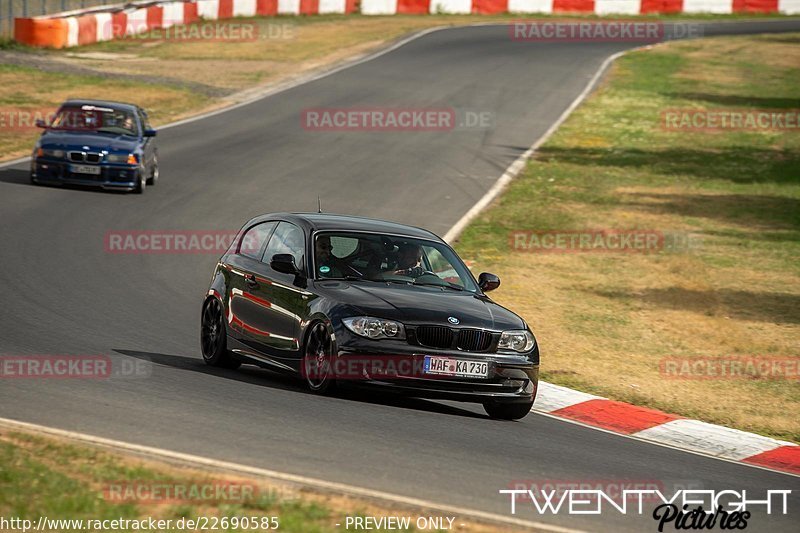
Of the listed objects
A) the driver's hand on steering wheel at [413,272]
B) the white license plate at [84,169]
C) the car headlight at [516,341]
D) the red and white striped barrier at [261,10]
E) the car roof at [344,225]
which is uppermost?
the red and white striped barrier at [261,10]

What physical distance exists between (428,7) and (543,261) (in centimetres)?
3896

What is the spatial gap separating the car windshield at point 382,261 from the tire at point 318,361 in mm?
667

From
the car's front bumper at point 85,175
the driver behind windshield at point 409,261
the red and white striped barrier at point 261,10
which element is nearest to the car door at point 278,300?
the driver behind windshield at point 409,261

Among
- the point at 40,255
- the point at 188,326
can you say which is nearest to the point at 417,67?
the point at 40,255

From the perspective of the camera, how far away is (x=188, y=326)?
14.9 m

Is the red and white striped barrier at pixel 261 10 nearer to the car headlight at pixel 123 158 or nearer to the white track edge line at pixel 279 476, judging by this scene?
the car headlight at pixel 123 158

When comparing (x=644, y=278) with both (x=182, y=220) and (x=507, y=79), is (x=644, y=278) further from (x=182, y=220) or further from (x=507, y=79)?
(x=507, y=79)

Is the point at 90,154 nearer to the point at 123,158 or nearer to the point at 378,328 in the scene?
the point at 123,158

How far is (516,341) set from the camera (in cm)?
1098

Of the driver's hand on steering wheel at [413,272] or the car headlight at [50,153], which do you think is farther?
the car headlight at [50,153]

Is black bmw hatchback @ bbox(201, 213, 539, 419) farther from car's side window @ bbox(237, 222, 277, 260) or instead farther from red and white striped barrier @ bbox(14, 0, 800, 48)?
red and white striped barrier @ bbox(14, 0, 800, 48)

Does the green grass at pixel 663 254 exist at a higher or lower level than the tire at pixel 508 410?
lower

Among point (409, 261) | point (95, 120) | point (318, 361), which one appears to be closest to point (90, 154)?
point (95, 120)

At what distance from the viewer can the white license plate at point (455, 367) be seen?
10.5m
